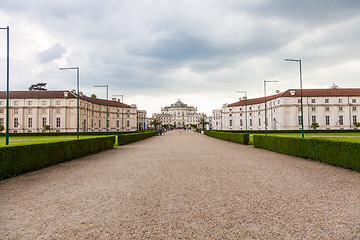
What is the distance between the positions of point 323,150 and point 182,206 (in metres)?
8.95

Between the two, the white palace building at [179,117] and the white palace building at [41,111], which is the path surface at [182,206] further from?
the white palace building at [179,117]

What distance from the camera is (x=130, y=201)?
4984 mm

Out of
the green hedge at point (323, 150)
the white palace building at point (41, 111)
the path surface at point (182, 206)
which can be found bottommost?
the path surface at point (182, 206)

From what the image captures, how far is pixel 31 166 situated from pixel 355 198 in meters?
11.3

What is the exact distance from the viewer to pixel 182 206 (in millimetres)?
4629

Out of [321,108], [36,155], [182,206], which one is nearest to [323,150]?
[182,206]

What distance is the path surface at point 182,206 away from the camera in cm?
352

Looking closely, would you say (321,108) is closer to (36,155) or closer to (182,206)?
(182,206)

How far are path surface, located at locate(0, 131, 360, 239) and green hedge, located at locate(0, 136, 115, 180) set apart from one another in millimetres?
651

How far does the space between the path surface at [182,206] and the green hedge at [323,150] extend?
131cm

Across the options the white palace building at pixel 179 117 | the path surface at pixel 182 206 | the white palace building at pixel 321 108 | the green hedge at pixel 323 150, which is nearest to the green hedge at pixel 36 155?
the path surface at pixel 182 206

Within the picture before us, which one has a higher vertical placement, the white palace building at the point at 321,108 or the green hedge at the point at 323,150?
the white palace building at the point at 321,108

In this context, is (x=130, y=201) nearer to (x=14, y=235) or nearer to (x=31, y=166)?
(x=14, y=235)

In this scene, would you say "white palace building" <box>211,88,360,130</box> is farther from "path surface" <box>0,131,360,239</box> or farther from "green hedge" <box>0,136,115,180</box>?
"path surface" <box>0,131,360,239</box>
